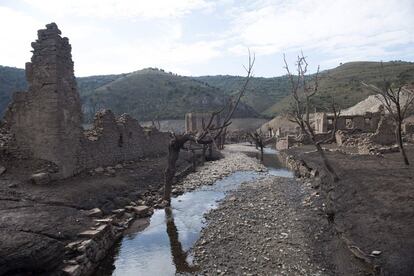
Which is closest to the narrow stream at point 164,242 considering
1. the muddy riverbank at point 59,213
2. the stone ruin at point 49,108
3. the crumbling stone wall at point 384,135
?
the muddy riverbank at point 59,213

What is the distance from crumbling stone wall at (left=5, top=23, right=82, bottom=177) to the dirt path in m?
7.08

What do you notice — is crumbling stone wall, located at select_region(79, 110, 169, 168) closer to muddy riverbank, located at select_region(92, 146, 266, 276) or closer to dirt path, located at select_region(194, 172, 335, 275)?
muddy riverbank, located at select_region(92, 146, 266, 276)

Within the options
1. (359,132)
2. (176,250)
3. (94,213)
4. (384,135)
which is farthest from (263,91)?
(176,250)

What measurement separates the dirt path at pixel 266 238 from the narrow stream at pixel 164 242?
1.92ft

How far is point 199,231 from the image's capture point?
1375cm

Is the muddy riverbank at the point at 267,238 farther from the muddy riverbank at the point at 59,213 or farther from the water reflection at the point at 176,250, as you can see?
the muddy riverbank at the point at 59,213

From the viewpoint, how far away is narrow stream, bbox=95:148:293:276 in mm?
10539

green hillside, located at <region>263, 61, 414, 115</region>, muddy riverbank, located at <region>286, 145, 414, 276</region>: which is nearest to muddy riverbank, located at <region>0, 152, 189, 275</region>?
muddy riverbank, located at <region>286, 145, 414, 276</region>

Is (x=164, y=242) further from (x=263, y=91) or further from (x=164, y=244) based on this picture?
(x=263, y=91)

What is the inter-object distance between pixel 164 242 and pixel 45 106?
306 inches

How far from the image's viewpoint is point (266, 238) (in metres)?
12.1

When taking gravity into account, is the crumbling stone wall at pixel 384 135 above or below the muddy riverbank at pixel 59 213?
above

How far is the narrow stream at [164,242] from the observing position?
34.6 ft

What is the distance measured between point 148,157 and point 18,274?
20.5m
